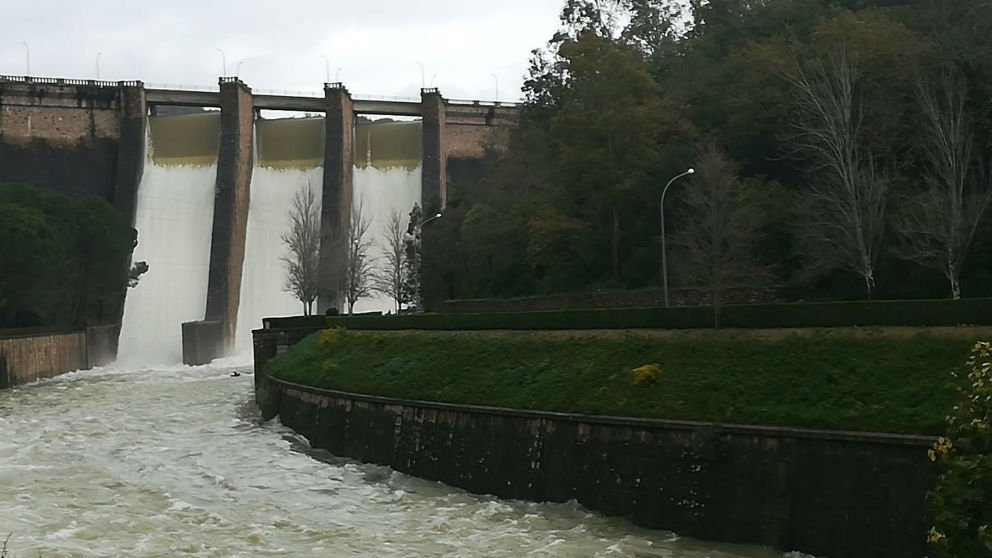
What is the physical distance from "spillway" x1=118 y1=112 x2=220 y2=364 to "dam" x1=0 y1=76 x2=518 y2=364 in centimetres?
10

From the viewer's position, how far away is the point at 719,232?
34.2 m

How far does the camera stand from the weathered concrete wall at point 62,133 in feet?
248

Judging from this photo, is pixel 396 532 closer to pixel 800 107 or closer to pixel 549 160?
pixel 800 107

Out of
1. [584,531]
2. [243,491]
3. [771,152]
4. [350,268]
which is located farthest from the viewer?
[350,268]

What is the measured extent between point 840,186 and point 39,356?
42405 millimetres

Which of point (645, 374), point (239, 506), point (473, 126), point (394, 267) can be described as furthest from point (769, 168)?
point (473, 126)

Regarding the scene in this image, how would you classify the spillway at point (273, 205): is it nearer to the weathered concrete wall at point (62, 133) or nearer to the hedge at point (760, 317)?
the weathered concrete wall at point (62, 133)

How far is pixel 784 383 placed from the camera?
22.4 m

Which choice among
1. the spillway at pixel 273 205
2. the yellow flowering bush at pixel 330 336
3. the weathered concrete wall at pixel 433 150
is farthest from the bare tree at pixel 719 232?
the weathered concrete wall at pixel 433 150

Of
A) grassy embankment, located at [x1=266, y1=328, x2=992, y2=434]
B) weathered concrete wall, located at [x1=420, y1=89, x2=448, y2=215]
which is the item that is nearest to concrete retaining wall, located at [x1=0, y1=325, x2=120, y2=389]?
weathered concrete wall, located at [x1=420, y1=89, x2=448, y2=215]

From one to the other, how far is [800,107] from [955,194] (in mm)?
9082

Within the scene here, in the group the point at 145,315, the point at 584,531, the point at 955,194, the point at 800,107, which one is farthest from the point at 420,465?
the point at 145,315

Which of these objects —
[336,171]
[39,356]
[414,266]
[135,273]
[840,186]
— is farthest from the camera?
[336,171]

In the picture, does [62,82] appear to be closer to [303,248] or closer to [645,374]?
[303,248]
